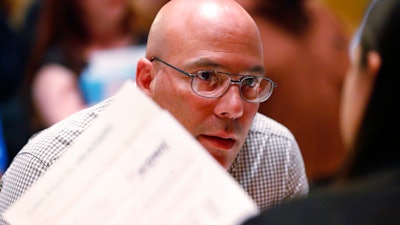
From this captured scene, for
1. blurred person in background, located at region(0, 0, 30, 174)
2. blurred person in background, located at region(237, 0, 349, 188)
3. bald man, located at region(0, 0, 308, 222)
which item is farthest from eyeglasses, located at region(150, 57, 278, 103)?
blurred person in background, located at region(0, 0, 30, 174)

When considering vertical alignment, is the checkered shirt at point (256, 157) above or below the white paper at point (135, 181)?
below

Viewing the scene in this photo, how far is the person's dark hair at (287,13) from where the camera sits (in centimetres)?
358

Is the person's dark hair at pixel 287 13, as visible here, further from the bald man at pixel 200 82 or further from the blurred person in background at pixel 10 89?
the bald man at pixel 200 82

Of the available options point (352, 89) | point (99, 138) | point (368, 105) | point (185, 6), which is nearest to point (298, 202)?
point (368, 105)

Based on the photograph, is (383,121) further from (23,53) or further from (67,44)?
(23,53)

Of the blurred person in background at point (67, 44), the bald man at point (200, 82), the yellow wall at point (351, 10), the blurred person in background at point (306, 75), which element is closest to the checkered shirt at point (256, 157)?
the bald man at point (200, 82)

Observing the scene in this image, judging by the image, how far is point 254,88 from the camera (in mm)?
2025

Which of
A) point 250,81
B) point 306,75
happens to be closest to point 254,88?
point 250,81

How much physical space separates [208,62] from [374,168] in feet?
2.35

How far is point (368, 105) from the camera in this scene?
1.41 metres

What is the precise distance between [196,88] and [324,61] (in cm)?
180

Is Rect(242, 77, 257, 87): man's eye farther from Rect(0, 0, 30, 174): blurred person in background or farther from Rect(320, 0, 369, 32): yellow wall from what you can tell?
Rect(320, 0, 369, 32): yellow wall

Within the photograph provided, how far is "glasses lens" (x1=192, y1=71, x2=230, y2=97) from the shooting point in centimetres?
198

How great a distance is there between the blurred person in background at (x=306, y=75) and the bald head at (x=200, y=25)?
1.40 metres
